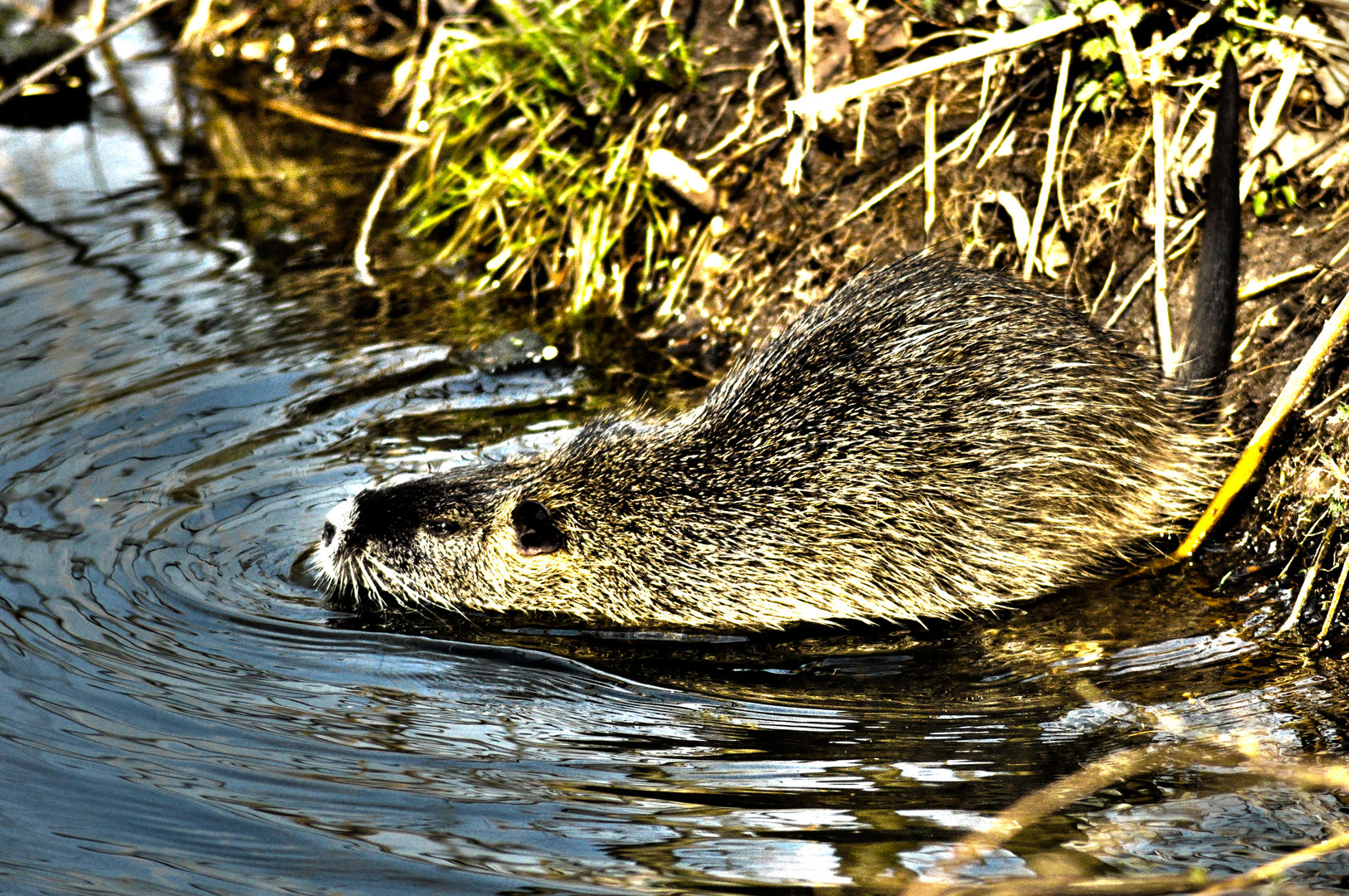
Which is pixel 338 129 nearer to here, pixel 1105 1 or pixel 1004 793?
pixel 1105 1

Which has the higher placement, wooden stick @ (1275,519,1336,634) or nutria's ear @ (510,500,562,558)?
nutria's ear @ (510,500,562,558)

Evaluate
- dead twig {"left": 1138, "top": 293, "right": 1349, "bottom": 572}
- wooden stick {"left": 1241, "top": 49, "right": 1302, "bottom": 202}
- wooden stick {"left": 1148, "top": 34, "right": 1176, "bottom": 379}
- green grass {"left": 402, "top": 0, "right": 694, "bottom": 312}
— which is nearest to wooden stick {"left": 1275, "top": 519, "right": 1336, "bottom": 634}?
dead twig {"left": 1138, "top": 293, "right": 1349, "bottom": 572}

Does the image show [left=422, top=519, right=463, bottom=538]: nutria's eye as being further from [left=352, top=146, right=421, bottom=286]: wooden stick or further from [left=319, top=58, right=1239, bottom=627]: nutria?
[left=352, top=146, right=421, bottom=286]: wooden stick

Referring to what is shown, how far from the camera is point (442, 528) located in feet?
13.9

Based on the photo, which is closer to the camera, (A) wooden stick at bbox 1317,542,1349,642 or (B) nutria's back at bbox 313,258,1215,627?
(A) wooden stick at bbox 1317,542,1349,642

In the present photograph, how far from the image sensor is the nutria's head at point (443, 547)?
411 centimetres

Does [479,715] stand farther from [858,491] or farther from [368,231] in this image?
[368,231]

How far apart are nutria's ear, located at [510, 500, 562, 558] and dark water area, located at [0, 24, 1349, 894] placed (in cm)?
25

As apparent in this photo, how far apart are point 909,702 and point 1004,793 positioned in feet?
1.70

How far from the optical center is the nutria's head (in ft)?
13.5

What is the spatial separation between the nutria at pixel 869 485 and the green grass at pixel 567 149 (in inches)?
68.6

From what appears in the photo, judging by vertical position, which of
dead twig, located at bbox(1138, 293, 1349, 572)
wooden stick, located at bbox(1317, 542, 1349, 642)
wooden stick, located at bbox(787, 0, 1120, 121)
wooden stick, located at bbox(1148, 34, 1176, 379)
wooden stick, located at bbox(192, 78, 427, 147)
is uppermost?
wooden stick, located at bbox(192, 78, 427, 147)

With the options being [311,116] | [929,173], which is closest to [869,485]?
[929,173]

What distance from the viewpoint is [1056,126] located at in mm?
4777
